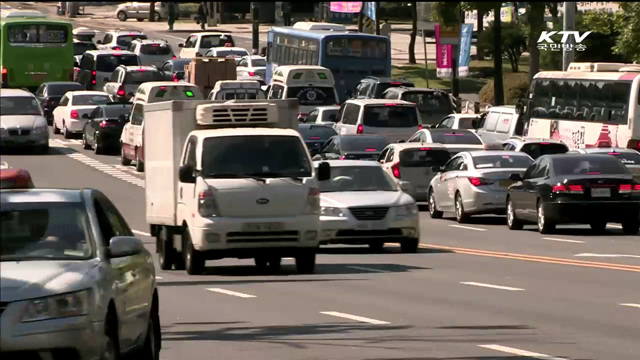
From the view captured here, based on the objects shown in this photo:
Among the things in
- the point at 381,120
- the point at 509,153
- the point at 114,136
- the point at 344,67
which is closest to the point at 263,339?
the point at 509,153

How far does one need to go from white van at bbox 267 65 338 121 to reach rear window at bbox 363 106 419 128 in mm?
7954

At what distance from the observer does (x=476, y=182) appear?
34281mm

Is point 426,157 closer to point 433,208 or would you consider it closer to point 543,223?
point 433,208

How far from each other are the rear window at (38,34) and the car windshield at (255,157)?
1848 inches

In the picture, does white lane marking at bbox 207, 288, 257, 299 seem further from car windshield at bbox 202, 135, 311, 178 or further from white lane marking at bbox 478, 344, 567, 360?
white lane marking at bbox 478, 344, 567, 360

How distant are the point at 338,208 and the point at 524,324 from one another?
11048 mm

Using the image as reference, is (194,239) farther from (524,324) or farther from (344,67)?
(344,67)

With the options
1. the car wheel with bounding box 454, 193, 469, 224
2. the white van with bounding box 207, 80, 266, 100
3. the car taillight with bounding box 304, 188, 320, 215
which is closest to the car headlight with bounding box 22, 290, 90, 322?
the car taillight with bounding box 304, 188, 320, 215

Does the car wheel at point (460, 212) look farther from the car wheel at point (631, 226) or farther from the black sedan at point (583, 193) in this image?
the car wheel at point (631, 226)

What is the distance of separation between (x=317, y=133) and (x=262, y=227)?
78.2ft

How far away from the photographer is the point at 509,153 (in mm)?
35750

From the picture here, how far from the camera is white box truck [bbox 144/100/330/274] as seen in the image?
22.6 metres

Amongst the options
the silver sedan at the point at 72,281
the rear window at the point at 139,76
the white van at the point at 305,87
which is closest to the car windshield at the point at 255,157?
the silver sedan at the point at 72,281

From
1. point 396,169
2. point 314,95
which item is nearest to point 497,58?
point 314,95
